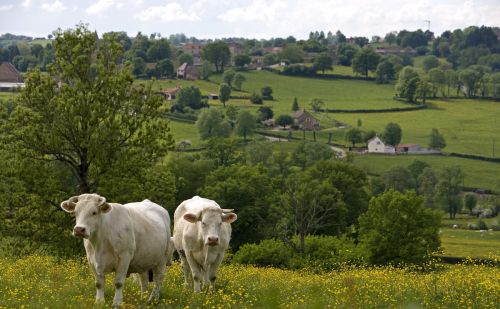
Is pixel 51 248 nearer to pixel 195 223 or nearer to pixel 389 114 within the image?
pixel 195 223

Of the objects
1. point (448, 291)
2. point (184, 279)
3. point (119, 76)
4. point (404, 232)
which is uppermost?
point (119, 76)

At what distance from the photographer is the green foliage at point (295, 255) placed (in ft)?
159

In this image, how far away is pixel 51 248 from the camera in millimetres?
28688

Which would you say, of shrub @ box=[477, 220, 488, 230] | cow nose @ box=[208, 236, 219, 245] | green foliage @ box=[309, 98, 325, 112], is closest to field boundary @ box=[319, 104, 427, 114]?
green foliage @ box=[309, 98, 325, 112]

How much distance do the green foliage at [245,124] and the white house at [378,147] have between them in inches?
1053

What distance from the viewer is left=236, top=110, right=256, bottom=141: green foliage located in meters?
159

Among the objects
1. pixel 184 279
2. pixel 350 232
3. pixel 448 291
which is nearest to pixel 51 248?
pixel 184 279

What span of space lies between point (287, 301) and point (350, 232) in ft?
195

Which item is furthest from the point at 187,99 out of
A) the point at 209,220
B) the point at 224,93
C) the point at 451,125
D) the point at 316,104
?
the point at 209,220

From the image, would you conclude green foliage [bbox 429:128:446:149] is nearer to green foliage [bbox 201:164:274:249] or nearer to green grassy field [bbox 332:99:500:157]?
green grassy field [bbox 332:99:500:157]

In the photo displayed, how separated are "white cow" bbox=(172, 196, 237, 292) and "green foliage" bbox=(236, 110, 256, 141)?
140808mm

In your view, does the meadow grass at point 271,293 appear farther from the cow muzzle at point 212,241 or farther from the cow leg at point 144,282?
the cow muzzle at point 212,241

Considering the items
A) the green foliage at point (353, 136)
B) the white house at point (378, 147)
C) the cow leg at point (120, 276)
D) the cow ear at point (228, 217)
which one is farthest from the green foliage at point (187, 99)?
the cow leg at point (120, 276)

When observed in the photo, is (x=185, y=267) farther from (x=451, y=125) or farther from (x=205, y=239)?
(x=451, y=125)
